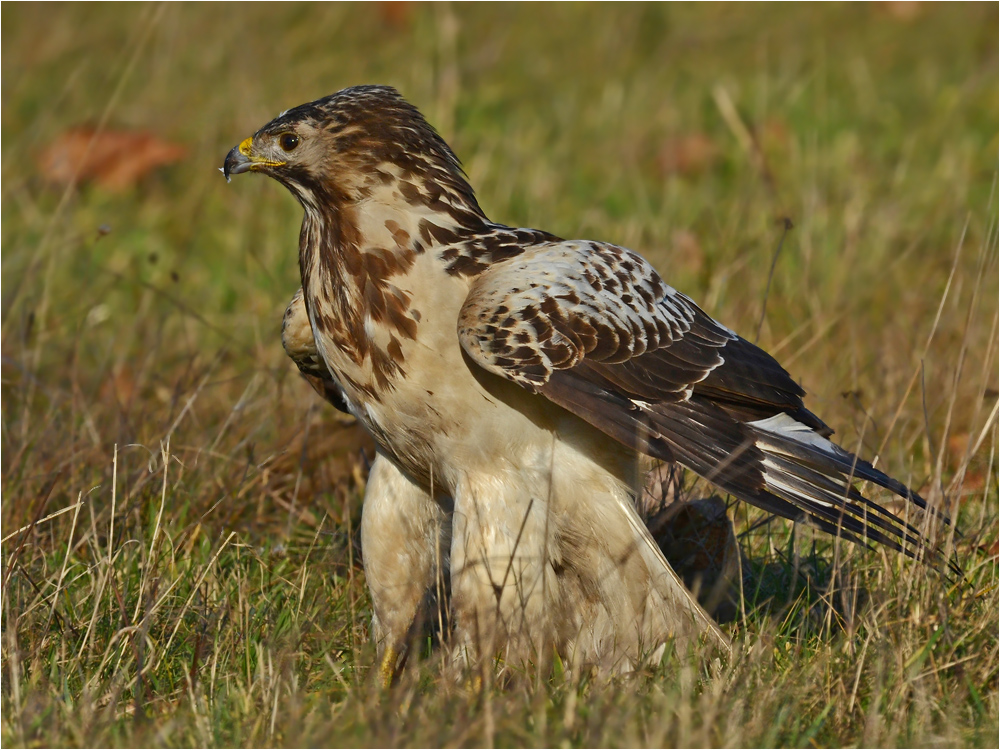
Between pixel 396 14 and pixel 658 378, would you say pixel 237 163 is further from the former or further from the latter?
pixel 396 14

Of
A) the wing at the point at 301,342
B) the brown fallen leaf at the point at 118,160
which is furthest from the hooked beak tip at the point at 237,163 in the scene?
the brown fallen leaf at the point at 118,160

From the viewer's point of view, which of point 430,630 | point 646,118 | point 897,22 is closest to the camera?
point 430,630

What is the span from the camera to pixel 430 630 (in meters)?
4.27

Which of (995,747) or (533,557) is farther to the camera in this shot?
(533,557)

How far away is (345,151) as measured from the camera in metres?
3.76

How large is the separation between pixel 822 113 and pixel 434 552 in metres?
5.82

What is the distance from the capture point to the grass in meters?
3.28

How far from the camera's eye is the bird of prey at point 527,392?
3.57 metres

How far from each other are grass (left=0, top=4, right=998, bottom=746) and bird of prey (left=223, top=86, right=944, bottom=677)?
12.3 inches

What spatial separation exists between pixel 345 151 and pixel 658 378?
114 centimetres

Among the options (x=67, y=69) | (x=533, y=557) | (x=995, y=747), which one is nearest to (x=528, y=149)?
(x=67, y=69)

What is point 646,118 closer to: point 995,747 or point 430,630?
point 430,630

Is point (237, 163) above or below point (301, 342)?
Answer: above

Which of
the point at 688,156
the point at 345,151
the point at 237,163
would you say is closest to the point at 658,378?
the point at 345,151
